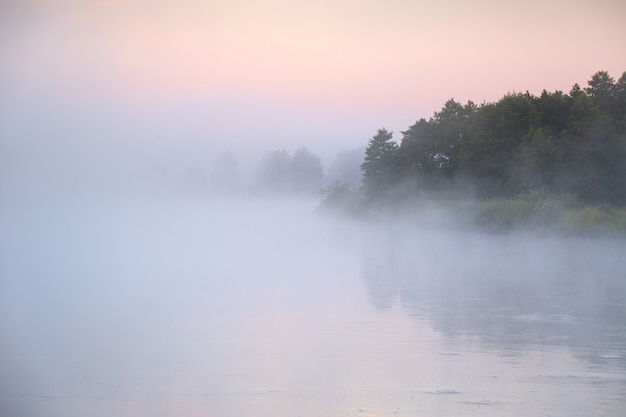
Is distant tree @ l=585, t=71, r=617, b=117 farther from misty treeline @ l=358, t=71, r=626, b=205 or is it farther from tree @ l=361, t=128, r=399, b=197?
tree @ l=361, t=128, r=399, b=197

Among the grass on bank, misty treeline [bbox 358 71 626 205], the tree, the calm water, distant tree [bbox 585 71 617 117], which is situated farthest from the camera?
the tree

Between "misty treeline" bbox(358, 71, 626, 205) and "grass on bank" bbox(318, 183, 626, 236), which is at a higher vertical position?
"misty treeline" bbox(358, 71, 626, 205)

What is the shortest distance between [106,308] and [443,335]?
5626 mm

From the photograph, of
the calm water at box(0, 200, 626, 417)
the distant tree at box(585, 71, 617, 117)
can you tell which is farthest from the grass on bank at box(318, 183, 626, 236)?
the distant tree at box(585, 71, 617, 117)

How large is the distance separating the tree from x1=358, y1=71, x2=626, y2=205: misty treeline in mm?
94

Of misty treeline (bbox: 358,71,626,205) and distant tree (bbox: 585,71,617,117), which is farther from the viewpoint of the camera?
distant tree (bbox: 585,71,617,117)

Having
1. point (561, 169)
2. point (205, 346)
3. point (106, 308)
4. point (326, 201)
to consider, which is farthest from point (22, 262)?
point (326, 201)

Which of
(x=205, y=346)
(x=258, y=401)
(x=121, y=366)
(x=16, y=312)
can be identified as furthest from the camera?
(x=16, y=312)

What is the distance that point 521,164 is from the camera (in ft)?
118

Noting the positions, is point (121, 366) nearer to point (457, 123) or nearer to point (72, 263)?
point (72, 263)

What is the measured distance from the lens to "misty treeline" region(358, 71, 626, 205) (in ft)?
105

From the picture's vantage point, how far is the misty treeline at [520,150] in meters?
32.0

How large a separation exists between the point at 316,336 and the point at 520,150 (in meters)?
27.1

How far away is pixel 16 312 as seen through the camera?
13.2 m
